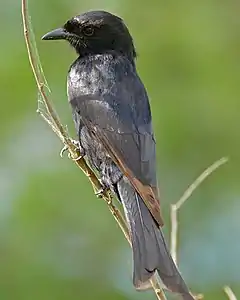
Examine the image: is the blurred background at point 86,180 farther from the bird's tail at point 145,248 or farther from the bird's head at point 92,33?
the bird's tail at point 145,248

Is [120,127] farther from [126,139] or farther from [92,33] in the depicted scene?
[92,33]

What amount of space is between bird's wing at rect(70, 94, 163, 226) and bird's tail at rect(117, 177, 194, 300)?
0.09 metres

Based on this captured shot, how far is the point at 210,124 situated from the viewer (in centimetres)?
723

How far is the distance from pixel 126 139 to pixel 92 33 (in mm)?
762

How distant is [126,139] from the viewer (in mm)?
5484

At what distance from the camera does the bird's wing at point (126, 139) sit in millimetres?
5250

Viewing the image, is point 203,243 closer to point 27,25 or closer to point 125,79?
point 125,79

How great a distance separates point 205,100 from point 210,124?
142mm

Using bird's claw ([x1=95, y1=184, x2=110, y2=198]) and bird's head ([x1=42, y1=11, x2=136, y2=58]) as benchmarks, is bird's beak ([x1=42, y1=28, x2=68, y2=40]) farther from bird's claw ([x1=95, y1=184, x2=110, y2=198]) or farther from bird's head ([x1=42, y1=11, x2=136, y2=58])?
bird's claw ([x1=95, y1=184, x2=110, y2=198])

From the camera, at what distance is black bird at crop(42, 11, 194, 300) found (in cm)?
514

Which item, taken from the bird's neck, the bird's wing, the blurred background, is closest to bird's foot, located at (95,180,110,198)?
the bird's wing

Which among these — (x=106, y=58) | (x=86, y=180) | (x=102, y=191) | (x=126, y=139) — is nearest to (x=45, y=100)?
(x=126, y=139)

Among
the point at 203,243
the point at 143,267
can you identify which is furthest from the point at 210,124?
the point at 143,267

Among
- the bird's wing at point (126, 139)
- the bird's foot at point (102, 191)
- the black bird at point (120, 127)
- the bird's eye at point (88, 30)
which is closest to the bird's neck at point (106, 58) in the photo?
the black bird at point (120, 127)
